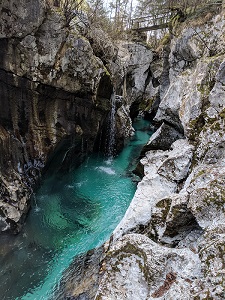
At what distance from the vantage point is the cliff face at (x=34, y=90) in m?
9.89

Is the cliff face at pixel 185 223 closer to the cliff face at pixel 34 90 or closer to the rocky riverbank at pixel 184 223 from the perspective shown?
the rocky riverbank at pixel 184 223

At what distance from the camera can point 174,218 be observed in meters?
6.19

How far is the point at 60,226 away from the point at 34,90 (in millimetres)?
6493

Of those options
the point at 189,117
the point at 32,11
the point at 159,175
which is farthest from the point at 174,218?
the point at 32,11

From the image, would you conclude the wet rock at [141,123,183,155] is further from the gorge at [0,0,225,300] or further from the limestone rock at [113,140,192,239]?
the limestone rock at [113,140,192,239]

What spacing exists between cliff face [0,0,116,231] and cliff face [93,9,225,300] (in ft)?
17.0

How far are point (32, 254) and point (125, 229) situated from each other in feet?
13.4

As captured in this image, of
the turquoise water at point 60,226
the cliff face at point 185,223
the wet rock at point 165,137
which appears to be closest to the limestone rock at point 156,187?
the cliff face at point 185,223

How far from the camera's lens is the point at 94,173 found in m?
15.4

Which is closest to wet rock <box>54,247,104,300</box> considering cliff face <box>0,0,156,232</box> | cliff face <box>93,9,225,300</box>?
cliff face <box>93,9,225,300</box>

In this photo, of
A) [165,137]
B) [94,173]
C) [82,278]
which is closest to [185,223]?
[82,278]

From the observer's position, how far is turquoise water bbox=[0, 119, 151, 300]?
793 cm

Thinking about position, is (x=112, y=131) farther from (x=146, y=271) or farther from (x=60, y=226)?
(x=146, y=271)

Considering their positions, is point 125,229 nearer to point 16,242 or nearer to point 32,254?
point 32,254
